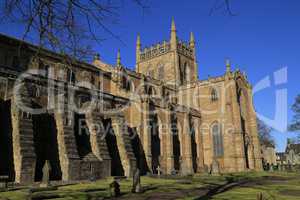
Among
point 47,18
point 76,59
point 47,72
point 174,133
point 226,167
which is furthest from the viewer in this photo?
point 226,167

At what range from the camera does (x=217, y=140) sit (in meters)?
43.1

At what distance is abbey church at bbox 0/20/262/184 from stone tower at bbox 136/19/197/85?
196 mm

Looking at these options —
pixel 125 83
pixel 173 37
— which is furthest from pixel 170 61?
pixel 125 83

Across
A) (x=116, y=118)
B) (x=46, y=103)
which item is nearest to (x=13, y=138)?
(x=46, y=103)

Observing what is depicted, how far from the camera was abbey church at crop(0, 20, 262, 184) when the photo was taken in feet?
65.4

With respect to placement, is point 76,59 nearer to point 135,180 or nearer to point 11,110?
point 135,180

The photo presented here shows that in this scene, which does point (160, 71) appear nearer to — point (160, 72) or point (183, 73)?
point (160, 72)

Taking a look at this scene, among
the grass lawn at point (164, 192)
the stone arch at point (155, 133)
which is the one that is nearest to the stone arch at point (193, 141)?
the stone arch at point (155, 133)

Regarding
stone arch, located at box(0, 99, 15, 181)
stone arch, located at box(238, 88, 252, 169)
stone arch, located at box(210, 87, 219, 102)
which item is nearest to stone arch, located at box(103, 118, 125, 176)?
stone arch, located at box(0, 99, 15, 181)

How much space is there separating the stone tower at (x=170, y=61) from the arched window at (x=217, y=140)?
10.7 metres

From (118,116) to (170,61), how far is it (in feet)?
93.2

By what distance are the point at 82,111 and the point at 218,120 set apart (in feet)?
80.5

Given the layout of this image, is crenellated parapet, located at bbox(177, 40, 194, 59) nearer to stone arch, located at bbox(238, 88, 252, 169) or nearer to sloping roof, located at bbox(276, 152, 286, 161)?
stone arch, located at bbox(238, 88, 252, 169)

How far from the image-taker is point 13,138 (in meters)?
19.2
